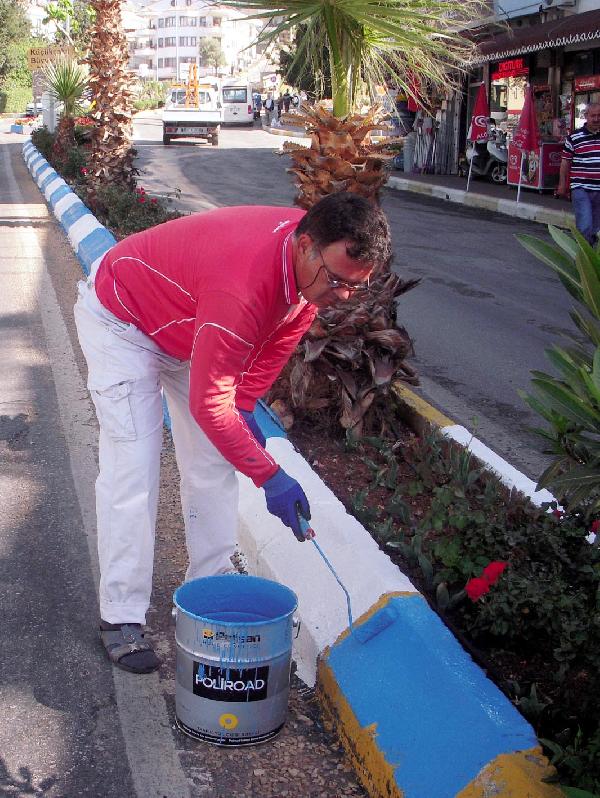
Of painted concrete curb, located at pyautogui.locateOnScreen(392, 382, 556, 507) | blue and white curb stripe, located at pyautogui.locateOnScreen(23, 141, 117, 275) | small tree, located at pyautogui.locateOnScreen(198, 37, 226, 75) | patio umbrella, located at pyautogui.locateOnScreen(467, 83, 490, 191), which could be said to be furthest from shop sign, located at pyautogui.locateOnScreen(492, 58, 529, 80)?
small tree, located at pyautogui.locateOnScreen(198, 37, 226, 75)

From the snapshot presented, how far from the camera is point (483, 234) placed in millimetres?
16156

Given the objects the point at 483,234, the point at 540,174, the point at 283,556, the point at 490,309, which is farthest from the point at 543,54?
the point at 283,556

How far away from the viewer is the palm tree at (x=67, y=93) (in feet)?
71.6

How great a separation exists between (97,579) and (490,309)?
268 inches

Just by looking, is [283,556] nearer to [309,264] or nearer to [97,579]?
[97,579]

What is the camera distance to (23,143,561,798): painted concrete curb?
2.61m

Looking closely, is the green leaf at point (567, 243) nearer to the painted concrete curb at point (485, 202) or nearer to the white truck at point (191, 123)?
the painted concrete curb at point (485, 202)

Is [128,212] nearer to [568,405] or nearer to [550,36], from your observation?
[550,36]

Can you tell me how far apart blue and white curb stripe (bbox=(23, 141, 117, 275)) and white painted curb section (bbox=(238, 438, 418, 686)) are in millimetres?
1296

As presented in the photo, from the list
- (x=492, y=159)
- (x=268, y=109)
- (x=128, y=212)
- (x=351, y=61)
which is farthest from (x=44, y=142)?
(x=268, y=109)

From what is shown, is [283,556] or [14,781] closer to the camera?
[14,781]

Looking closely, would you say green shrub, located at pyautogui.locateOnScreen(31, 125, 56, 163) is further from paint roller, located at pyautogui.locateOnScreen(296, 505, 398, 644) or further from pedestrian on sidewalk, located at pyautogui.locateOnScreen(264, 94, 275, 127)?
pedestrian on sidewalk, located at pyautogui.locateOnScreen(264, 94, 275, 127)

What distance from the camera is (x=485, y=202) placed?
20.3 meters

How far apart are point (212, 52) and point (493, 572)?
145658 millimetres
